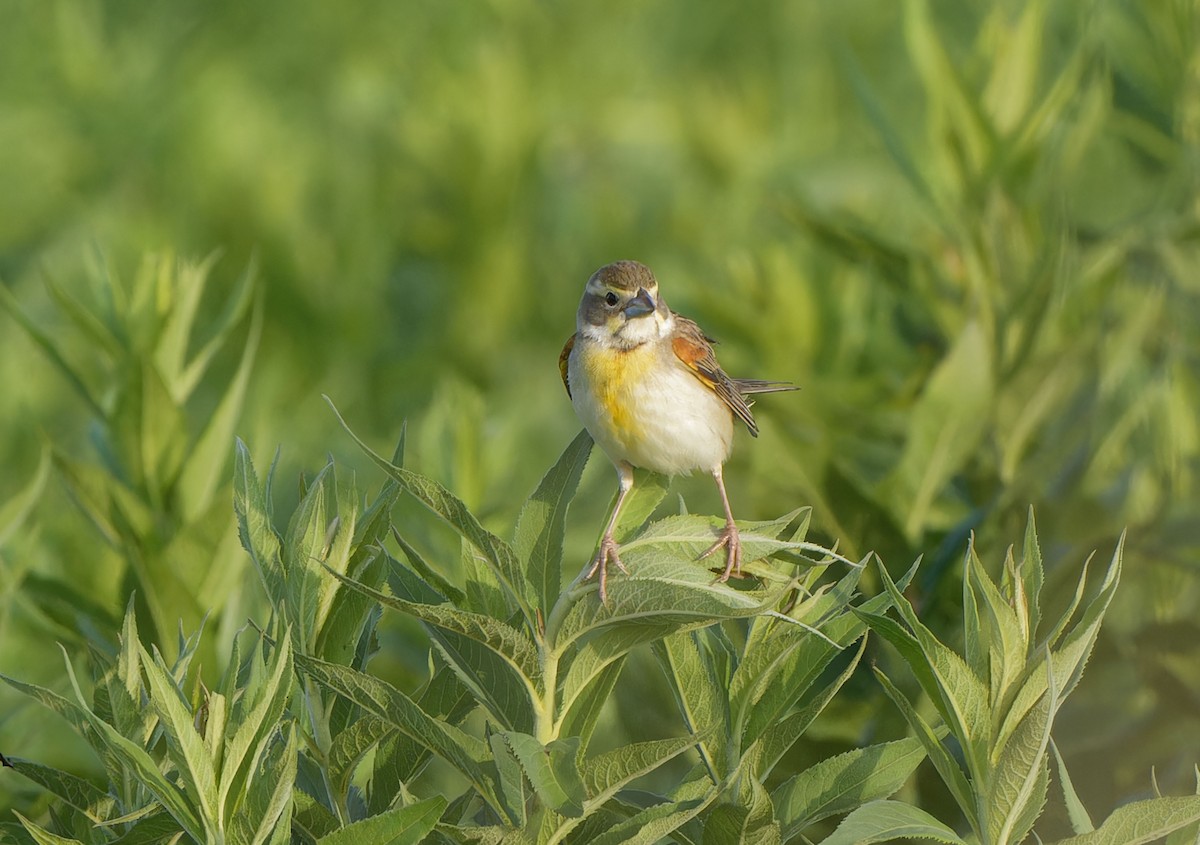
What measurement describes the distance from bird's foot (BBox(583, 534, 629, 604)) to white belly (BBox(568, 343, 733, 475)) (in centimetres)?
38

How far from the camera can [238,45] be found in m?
8.85

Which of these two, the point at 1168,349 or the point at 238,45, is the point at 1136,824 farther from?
the point at 238,45

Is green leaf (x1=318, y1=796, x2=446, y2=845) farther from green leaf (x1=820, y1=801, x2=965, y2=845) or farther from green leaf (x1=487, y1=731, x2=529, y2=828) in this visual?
green leaf (x1=820, y1=801, x2=965, y2=845)

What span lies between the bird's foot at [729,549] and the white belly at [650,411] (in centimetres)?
40

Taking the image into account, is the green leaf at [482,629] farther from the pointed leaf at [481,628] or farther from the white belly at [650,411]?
the white belly at [650,411]

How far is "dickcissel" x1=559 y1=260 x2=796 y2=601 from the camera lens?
2.06 meters

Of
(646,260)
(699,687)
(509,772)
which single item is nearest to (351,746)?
(509,772)

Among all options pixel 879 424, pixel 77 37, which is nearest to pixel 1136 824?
pixel 879 424

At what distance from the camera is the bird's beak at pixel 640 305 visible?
239cm

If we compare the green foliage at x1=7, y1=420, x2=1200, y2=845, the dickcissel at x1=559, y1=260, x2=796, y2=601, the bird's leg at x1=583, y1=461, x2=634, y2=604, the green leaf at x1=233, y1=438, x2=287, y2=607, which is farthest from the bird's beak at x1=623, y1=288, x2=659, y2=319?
the green leaf at x1=233, y1=438, x2=287, y2=607

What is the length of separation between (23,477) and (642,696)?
2.62m

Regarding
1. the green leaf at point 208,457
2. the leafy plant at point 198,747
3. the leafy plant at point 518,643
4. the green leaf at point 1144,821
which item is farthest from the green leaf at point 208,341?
the green leaf at point 1144,821

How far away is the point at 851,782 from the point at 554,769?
340mm

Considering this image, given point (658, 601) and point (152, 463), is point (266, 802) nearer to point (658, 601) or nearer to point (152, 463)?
point (658, 601)
